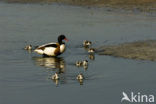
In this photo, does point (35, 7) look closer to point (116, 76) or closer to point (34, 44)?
point (34, 44)

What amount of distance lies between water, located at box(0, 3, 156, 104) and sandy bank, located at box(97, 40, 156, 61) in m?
0.65

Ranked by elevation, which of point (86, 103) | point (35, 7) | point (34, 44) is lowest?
point (86, 103)

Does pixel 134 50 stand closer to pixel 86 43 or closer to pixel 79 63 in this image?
pixel 86 43

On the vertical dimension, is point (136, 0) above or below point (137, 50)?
above

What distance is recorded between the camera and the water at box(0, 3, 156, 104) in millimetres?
18484

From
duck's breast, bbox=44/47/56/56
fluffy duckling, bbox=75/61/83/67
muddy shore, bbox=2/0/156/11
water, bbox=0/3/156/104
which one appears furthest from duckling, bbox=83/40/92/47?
muddy shore, bbox=2/0/156/11

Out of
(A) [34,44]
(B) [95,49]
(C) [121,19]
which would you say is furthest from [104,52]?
(C) [121,19]

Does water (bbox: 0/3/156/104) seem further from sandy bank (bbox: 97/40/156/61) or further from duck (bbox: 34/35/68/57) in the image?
sandy bank (bbox: 97/40/156/61)

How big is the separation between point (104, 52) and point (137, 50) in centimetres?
141

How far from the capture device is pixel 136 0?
40.4 meters

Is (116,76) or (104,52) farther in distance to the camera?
(104,52)

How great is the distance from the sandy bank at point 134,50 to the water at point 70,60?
0.65 meters

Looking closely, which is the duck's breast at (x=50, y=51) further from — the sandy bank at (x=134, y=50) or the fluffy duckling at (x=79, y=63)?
the fluffy duckling at (x=79, y=63)

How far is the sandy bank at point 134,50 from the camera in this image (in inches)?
959
